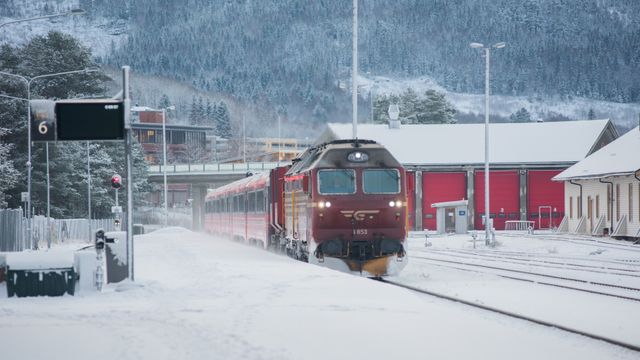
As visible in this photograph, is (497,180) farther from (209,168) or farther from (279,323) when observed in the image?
(279,323)

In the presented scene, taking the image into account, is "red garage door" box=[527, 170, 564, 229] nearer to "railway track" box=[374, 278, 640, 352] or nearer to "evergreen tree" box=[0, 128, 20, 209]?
"evergreen tree" box=[0, 128, 20, 209]

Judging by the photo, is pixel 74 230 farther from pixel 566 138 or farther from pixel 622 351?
pixel 622 351

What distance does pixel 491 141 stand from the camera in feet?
228

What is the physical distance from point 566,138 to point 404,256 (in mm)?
50233

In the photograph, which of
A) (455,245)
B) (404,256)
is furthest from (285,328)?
(455,245)

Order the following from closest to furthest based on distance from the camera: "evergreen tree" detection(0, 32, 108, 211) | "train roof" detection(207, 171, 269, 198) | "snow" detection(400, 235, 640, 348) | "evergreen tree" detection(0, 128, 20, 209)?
"snow" detection(400, 235, 640, 348) < "train roof" detection(207, 171, 269, 198) < "evergreen tree" detection(0, 128, 20, 209) < "evergreen tree" detection(0, 32, 108, 211)

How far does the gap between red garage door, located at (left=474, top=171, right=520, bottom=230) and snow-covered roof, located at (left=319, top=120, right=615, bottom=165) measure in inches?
45.9

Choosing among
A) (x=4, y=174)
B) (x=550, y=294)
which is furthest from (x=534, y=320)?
(x=4, y=174)

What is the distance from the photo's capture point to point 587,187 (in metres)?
52.4

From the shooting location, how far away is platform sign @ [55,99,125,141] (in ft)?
54.8

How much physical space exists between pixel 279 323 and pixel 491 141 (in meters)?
59.4

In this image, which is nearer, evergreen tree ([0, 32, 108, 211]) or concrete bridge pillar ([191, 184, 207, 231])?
evergreen tree ([0, 32, 108, 211])

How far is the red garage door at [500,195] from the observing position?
66.5m

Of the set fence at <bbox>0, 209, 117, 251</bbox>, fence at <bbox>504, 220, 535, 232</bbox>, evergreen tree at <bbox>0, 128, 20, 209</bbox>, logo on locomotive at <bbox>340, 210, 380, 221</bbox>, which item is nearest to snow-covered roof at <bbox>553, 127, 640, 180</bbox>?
fence at <bbox>504, 220, 535, 232</bbox>
